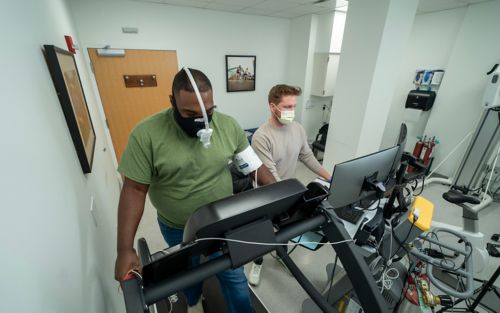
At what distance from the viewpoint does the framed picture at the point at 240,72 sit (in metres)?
4.10

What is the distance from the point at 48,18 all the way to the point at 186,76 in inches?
45.0

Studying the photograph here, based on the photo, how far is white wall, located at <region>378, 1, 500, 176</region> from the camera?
2.98 metres

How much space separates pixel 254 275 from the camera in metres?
1.92

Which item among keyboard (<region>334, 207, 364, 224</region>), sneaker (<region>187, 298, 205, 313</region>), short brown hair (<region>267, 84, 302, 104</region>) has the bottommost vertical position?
sneaker (<region>187, 298, 205, 313</region>)

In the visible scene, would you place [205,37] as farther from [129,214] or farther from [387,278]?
[387,278]

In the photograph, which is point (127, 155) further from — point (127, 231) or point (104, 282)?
point (104, 282)

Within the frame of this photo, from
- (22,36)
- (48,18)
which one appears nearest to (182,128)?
(22,36)

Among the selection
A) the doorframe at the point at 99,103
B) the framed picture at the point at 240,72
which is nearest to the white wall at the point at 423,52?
the framed picture at the point at 240,72

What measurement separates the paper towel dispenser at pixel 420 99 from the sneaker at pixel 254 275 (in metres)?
3.71

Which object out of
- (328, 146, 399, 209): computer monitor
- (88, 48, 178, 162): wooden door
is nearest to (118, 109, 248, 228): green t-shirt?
(328, 146, 399, 209): computer monitor

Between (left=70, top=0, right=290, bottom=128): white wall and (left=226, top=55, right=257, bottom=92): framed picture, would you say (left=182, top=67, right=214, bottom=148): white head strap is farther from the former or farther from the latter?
(left=226, top=55, right=257, bottom=92): framed picture

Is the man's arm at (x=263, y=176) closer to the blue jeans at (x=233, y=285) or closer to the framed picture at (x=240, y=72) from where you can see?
the blue jeans at (x=233, y=285)

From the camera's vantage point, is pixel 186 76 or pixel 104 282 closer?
pixel 186 76

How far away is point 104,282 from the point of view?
43.6 inches
